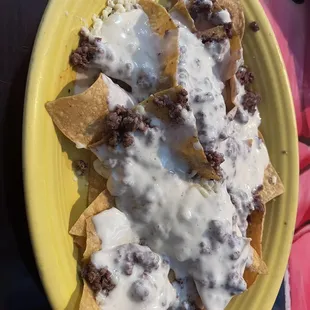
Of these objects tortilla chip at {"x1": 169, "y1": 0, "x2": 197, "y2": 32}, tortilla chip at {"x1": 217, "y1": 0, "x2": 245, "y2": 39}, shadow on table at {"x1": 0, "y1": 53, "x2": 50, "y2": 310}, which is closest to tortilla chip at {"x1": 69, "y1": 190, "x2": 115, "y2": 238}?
shadow on table at {"x1": 0, "y1": 53, "x2": 50, "y2": 310}

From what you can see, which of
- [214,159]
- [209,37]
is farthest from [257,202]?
[209,37]

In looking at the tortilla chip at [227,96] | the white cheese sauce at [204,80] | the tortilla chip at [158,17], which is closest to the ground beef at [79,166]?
the white cheese sauce at [204,80]

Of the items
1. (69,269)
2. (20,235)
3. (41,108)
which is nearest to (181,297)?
(69,269)

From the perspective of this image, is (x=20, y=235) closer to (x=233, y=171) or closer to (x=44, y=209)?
(x=44, y=209)

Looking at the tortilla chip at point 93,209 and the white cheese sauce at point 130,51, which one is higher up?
the white cheese sauce at point 130,51

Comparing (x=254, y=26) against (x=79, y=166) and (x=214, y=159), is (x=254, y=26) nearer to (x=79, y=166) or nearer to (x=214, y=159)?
(x=214, y=159)

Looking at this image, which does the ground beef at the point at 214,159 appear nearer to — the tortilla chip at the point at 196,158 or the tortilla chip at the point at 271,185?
the tortilla chip at the point at 196,158

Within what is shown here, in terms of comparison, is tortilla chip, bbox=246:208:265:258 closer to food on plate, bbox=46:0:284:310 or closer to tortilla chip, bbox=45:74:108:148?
food on plate, bbox=46:0:284:310
